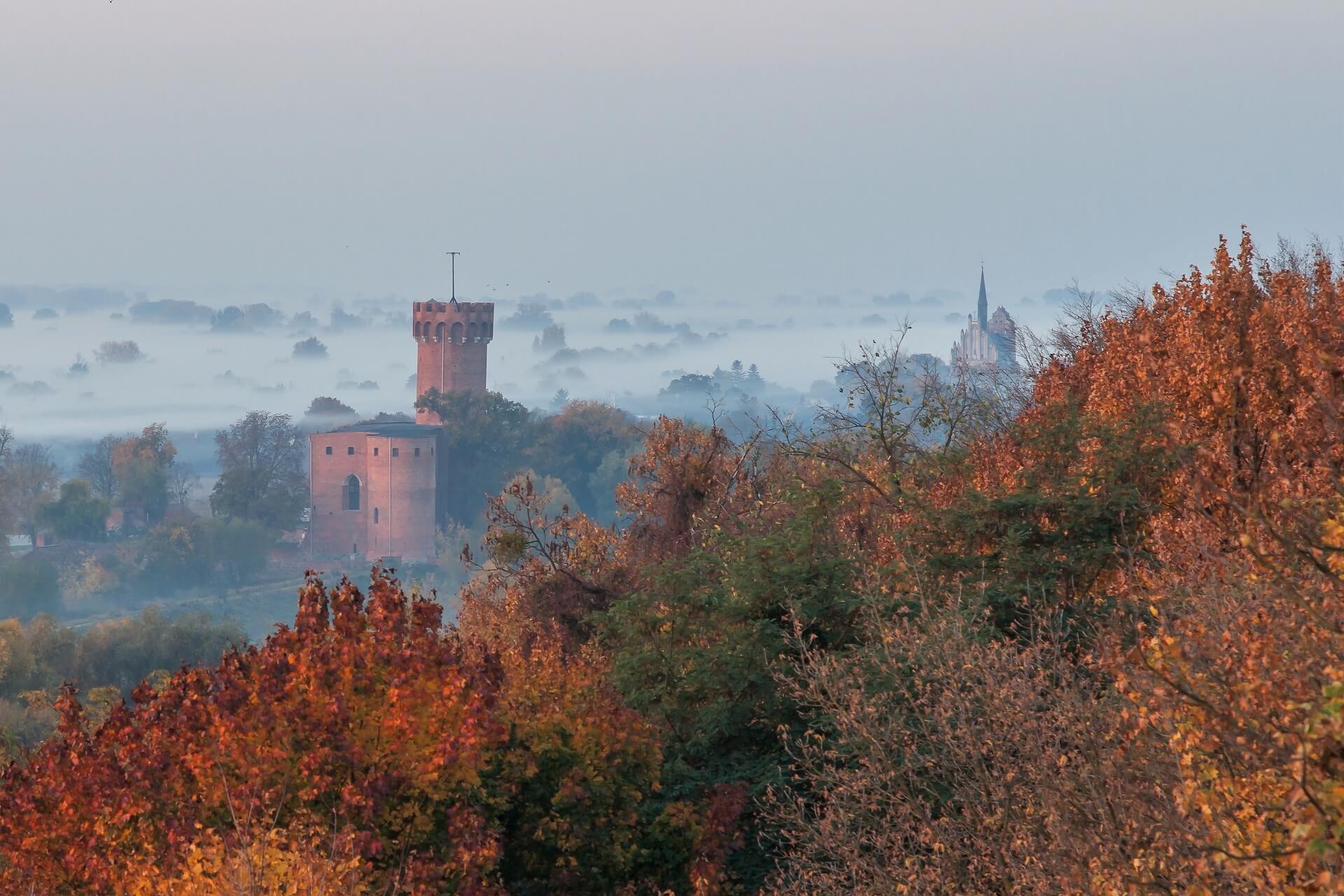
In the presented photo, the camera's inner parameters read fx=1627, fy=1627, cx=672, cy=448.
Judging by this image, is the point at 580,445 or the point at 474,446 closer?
Answer: the point at 474,446

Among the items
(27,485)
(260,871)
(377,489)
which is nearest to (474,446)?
(377,489)

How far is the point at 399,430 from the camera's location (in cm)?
10094

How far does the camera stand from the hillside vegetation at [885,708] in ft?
17.9

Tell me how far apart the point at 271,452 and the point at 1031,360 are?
272ft

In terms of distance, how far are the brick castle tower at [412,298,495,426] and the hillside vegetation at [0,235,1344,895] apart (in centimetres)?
8713

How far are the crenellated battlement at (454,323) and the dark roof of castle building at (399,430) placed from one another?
6.34 metres

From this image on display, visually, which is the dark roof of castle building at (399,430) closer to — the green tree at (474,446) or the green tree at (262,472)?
the green tree at (474,446)

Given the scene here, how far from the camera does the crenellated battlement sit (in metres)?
106

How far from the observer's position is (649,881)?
40.4ft

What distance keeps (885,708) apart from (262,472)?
3901 inches

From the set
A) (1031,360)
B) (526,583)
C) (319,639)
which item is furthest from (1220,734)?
(1031,360)

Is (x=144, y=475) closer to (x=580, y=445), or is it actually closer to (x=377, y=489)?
(x=377, y=489)

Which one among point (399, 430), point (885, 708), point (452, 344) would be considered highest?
point (452, 344)

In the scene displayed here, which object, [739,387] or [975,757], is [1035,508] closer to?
[975,757]
